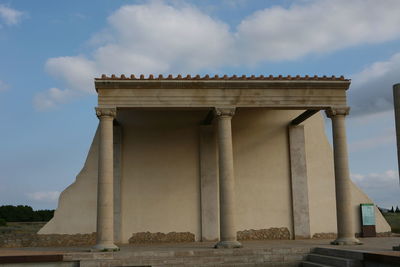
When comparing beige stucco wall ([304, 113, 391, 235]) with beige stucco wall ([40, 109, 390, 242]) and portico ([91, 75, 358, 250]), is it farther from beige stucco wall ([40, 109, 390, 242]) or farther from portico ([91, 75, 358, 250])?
portico ([91, 75, 358, 250])

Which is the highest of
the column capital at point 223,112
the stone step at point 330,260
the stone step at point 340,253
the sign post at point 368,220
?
the column capital at point 223,112

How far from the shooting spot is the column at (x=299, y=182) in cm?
2009

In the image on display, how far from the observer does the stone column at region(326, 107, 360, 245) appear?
16.2 metres

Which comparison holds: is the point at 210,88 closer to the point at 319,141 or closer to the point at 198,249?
the point at 198,249

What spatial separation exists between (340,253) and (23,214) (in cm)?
3070

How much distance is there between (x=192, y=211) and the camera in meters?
19.8

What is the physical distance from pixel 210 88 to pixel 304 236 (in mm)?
7935

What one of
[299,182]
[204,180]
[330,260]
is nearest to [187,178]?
[204,180]

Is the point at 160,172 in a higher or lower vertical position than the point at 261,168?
lower

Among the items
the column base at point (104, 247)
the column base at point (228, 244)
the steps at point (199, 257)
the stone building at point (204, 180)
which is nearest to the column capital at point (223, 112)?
the stone building at point (204, 180)

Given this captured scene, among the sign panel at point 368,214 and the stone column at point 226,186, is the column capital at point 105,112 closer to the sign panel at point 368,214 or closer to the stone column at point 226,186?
the stone column at point 226,186

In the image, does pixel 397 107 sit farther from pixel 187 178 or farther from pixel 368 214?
pixel 187 178

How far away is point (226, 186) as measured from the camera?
15867 mm

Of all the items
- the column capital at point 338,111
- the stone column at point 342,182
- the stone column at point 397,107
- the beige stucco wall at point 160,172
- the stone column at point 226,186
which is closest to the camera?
the stone column at point 397,107
